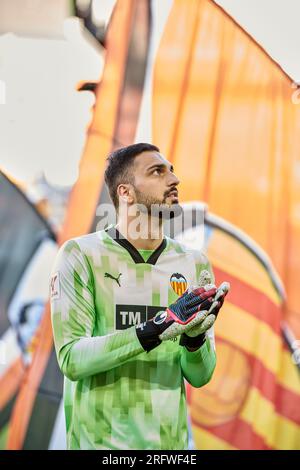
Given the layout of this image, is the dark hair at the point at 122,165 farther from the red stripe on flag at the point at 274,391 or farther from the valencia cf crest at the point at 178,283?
the red stripe on flag at the point at 274,391

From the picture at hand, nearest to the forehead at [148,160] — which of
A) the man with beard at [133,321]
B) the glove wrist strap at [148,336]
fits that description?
the man with beard at [133,321]

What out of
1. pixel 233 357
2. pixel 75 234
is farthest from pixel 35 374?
pixel 233 357

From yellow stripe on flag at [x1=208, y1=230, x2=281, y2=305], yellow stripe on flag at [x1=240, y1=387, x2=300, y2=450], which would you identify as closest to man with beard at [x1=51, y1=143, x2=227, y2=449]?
yellow stripe on flag at [x1=208, y1=230, x2=281, y2=305]

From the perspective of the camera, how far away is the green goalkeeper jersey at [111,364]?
5.07 feet

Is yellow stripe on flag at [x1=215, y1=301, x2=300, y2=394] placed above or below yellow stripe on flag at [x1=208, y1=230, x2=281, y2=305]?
below

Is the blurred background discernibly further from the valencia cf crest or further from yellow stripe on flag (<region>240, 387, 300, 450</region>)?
the valencia cf crest

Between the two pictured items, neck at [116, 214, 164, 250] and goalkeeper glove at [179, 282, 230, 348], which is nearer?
goalkeeper glove at [179, 282, 230, 348]

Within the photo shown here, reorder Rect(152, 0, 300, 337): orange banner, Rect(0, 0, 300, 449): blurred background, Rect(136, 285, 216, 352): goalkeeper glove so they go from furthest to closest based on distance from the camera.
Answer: Rect(152, 0, 300, 337): orange banner < Rect(0, 0, 300, 449): blurred background < Rect(136, 285, 216, 352): goalkeeper glove

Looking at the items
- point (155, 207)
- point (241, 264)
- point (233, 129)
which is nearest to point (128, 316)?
point (155, 207)

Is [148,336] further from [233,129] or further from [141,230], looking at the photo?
[233,129]

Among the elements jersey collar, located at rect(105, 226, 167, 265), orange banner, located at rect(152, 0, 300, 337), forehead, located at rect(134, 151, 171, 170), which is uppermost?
orange banner, located at rect(152, 0, 300, 337)

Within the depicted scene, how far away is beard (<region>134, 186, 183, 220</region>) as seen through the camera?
5.58ft

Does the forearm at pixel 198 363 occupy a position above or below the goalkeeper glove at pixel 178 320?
below
